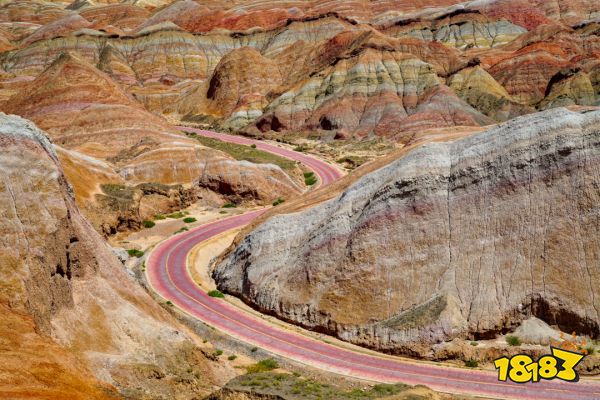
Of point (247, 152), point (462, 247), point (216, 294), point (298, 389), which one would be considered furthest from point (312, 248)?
point (247, 152)

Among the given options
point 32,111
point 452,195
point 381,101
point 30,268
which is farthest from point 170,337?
point 381,101

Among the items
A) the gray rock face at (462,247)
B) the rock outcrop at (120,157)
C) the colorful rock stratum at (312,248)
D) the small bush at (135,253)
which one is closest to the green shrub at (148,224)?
the colorful rock stratum at (312,248)

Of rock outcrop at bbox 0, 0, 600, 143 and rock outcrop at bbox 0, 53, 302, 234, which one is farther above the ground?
rock outcrop at bbox 0, 0, 600, 143

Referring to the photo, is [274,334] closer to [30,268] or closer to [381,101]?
[30,268]

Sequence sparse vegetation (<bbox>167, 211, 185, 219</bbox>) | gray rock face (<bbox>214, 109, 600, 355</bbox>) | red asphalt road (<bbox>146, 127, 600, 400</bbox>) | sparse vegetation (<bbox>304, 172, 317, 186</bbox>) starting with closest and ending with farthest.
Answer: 1. red asphalt road (<bbox>146, 127, 600, 400</bbox>)
2. gray rock face (<bbox>214, 109, 600, 355</bbox>)
3. sparse vegetation (<bbox>167, 211, 185, 219</bbox>)
4. sparse vegetation (<bbox>304, 172, 317, 186</bbox>)

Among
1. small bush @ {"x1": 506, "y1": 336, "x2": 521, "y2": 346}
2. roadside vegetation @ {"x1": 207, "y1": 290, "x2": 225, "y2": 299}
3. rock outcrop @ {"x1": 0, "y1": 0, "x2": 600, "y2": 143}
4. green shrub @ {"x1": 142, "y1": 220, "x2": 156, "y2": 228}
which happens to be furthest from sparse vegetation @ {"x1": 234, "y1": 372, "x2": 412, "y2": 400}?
rock outcrop @ {"x1": 0, "y1": 0, "x2": 600, "y2": 143}

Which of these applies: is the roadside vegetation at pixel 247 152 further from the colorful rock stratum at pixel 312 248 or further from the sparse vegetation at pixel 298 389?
the sparse vegetation at pixel 298 389

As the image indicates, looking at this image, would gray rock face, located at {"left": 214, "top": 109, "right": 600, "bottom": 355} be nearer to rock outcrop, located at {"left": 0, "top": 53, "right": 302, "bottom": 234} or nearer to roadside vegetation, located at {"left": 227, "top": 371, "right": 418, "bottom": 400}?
roadside vegetation, located at {"left": 227, "top": 371, "right": 418, "bottom": 400}
